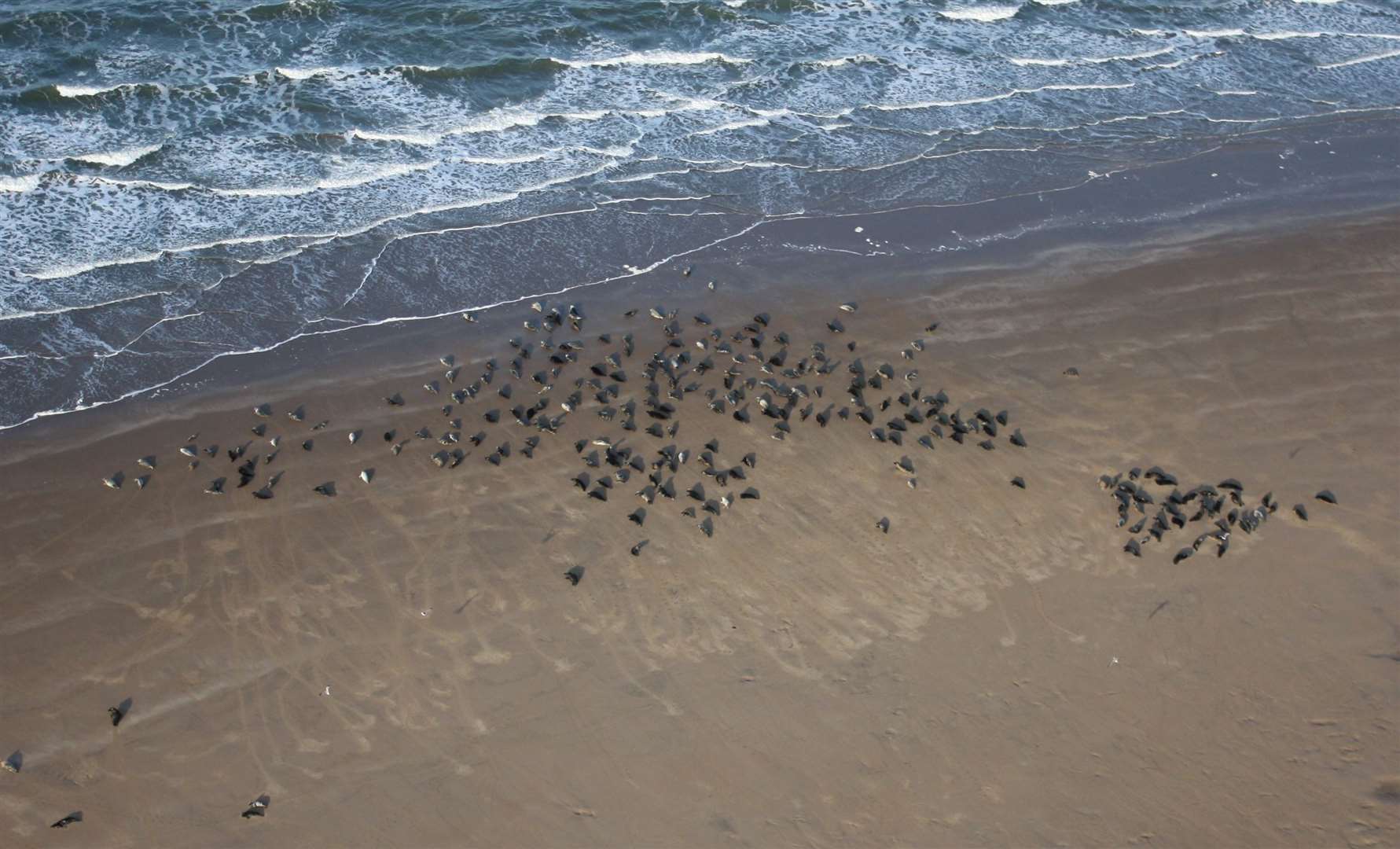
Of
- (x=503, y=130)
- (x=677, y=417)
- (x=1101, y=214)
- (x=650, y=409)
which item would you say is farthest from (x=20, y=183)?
(x=1101, y=214)

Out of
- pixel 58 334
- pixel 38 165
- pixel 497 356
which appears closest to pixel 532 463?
pixel 497 356

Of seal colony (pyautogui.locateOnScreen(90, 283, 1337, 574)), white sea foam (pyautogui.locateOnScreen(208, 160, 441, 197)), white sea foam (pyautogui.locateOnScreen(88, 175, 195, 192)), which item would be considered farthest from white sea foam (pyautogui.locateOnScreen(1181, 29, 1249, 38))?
white sea foam (pyautogui.locateOnScreen(88, 175, 195, 192))

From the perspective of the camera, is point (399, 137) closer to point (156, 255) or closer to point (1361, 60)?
point (156, 255)

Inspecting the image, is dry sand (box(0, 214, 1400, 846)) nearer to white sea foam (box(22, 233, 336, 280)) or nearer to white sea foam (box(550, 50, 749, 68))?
white sea foam (box(22, 233, 336, 280))

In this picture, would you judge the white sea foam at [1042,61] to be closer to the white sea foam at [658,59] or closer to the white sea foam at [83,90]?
the white sea foam at [658,59]

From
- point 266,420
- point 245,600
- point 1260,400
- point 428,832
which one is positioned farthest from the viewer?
point 1260,400

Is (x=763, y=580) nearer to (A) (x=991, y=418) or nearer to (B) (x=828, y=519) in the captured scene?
(B) (x=828, y=519)
